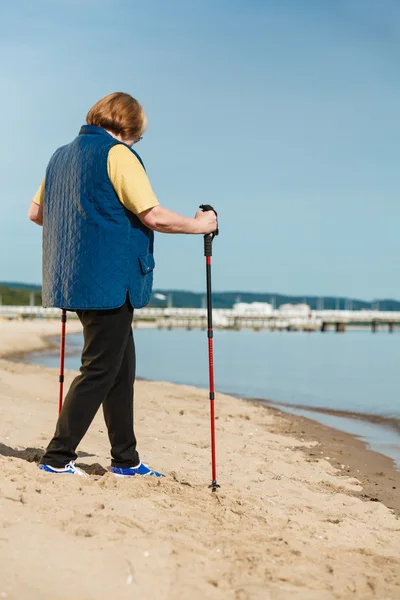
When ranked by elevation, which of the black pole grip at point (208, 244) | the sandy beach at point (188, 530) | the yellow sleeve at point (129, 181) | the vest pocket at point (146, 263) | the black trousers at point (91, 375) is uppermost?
the yellow sleeve at point (129, 181)

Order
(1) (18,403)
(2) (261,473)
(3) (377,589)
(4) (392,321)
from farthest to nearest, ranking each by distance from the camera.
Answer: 1. (4) (392,321)
2. (1) (18,403)
3. (2) (261,473)
4. (3) (377,589)

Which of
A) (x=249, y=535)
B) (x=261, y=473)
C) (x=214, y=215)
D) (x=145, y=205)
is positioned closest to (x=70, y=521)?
(x=249, y=535)

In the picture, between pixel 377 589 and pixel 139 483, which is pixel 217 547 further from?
pixel 139 483

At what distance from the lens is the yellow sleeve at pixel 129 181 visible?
4.16m

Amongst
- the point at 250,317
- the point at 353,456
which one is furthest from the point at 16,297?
the point at 353,456

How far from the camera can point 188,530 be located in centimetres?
348

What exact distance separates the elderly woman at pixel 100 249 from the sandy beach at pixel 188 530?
50cm

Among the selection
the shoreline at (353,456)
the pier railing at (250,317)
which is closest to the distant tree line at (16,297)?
the pier railing at (250,317)

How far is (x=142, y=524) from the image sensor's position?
11.3 ft

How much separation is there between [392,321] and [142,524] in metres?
127

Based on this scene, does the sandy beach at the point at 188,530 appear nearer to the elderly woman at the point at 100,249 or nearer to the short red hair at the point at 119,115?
the elderly woman at the point at 100,249

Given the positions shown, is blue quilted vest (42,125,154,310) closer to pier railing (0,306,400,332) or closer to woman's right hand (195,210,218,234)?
woman's right hand (195,210,218,234)

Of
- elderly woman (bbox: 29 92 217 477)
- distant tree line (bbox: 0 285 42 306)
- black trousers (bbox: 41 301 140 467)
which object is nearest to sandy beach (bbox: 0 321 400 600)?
black trousers (bbox: 41 301 140 467)

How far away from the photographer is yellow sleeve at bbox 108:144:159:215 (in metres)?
4.16
